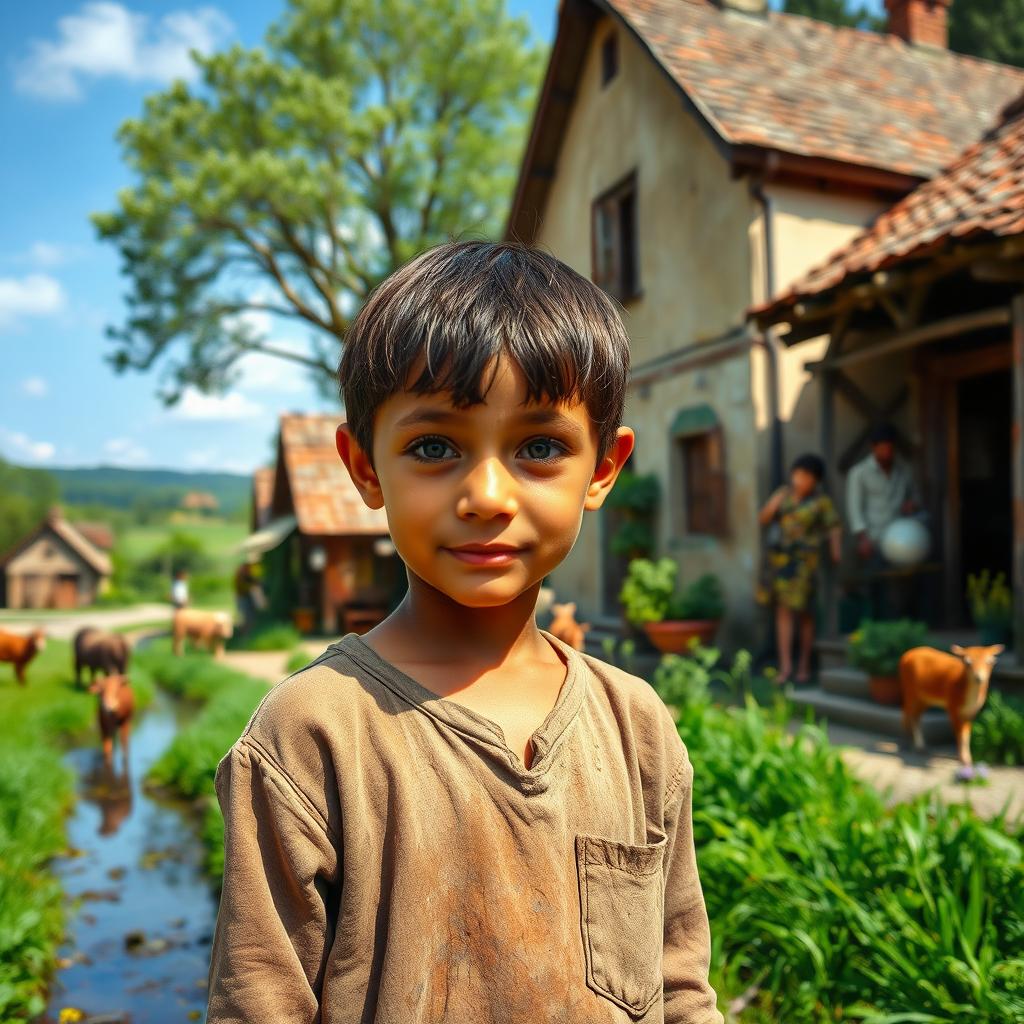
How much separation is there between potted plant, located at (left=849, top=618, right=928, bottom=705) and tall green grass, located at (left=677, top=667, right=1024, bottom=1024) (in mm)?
2714

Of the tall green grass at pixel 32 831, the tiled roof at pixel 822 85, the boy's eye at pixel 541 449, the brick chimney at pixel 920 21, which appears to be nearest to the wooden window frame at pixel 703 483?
the tiled roof at pixel 822 85

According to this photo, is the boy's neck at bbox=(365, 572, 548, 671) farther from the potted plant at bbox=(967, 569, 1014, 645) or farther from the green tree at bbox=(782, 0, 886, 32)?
the green tree at bbox=(782, 0, 886, 32)

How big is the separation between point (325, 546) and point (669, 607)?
30.9 feet

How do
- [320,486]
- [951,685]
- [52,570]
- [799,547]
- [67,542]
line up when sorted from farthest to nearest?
[67,542]
[52,570]
[320,486]
[799,547]
[951,685]

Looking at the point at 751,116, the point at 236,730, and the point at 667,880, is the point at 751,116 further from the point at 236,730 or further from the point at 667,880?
the point at 667,880

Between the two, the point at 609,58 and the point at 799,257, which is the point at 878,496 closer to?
the point at 799,257

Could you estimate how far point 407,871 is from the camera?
117 centimetres

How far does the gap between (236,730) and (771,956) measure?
4712 mm

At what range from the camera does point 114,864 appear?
5.47 m

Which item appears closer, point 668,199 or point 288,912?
Result: point 288,912

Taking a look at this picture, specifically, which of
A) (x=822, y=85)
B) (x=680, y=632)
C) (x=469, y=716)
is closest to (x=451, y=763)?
(x=469, y=716)

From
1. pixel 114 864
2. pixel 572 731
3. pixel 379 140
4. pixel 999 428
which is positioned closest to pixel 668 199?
pixel 999 428

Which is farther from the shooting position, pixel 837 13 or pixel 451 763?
pixel 837 13

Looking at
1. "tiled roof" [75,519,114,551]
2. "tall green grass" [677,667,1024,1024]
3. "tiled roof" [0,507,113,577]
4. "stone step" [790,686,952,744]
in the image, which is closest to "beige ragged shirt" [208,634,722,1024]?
"tall green grass" [677,667,1024,1024]
